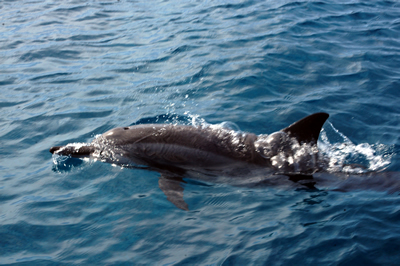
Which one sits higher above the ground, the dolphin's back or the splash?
the dolphin's back

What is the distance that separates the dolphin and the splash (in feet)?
1.40

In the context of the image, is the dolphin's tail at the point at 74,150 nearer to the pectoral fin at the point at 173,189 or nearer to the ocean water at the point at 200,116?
the ocean water at the point at 200,116

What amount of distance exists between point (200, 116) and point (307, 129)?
9.48 ft

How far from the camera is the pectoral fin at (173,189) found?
19.6ft

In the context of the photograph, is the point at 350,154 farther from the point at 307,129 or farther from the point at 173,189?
the point at 173,189

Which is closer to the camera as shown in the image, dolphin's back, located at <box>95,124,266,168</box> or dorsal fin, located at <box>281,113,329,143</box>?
dorsal fin, located at <box>281,113,329,143</box>

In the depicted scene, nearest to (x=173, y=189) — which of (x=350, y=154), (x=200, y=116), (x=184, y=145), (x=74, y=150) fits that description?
(x=184, y=145)

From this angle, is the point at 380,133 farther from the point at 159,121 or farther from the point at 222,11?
the point at 222,11

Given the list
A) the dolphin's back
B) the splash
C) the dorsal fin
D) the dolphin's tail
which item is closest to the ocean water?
the splash

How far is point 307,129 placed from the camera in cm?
646

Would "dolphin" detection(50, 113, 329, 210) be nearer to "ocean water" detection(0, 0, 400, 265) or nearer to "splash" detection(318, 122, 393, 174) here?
"ocean water" detection(0, 0, 400, 265)

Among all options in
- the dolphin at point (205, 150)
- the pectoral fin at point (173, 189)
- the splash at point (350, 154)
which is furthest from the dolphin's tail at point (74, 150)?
the splash at point (350, 154)

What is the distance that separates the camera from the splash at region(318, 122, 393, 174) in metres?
6.47

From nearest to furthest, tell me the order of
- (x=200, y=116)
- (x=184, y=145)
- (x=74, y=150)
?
(x=184, y=145), (x=74, y=150), (x=200, y=116)
